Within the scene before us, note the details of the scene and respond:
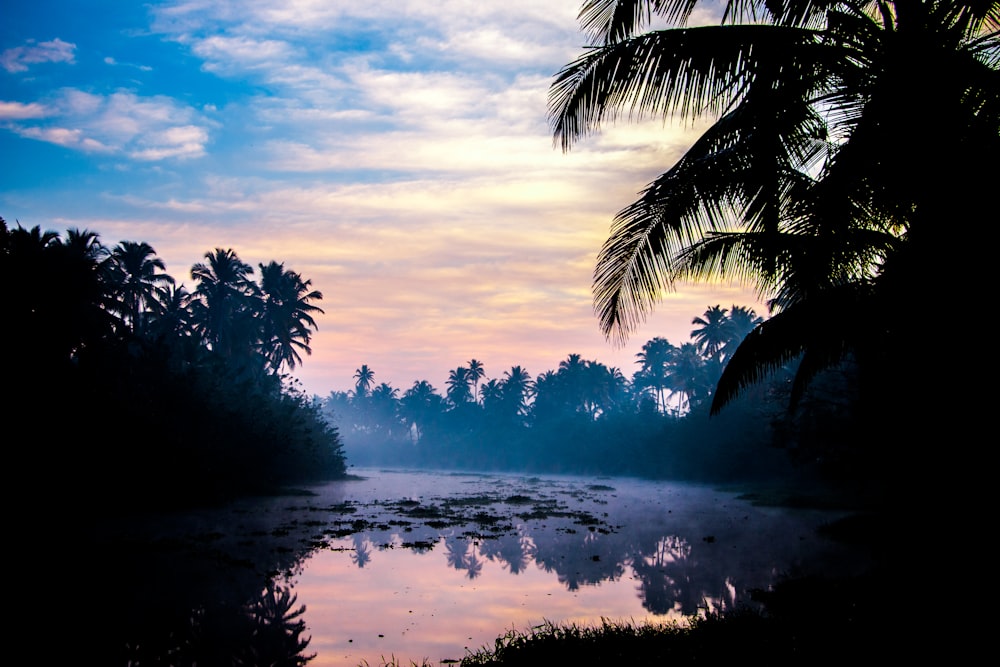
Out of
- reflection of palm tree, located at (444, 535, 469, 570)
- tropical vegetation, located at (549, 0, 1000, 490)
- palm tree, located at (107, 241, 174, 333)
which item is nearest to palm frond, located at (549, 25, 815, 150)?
tropical vegetation, located at (549, 0, 1000, 490)

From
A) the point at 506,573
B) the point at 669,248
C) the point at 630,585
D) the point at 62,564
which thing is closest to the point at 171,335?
the point at 62,564

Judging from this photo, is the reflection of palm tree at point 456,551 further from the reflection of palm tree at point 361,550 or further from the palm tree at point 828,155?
the palm tree at point 828,155

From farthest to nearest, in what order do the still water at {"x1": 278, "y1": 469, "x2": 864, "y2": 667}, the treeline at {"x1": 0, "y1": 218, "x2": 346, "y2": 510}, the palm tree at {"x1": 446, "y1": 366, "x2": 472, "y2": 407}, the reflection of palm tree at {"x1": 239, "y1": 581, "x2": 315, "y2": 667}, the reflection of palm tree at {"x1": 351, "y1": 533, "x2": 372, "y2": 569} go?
the palm tree at {"x1": 446, "y1": 366, "x2": 472, "y2": 407}
the treeline at {"x1": 0, "y1": 218, "x2": 346, "y2": 510}
the reflection of palm tree at {"x1": 351, "y1": 533, "x2": 372, "y2": 569}
the still water at {"x1": 278, "y1": 469, "x2": 864, "y2": 667}
the reflection of palm tree at {"x1": 239, "y1": 581, "x2": 315, "y2": 667}

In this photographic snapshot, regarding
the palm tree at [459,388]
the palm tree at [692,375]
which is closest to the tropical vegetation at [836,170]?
the palm tree at [692,375]

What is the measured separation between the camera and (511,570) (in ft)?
44.3

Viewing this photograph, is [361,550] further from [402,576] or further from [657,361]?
[657,361]

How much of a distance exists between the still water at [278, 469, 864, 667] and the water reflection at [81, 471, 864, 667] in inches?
1.9

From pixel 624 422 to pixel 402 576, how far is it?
2377 inches

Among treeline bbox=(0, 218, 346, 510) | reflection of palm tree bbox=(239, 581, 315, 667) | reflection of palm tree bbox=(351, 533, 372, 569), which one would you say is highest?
treeline bbox=(0, 218, 346, 510)

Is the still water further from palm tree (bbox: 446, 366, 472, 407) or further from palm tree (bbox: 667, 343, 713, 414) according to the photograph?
palm tree (bbox: 446, 366, 472, 407)

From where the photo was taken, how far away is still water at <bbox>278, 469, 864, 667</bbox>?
29.4 ft

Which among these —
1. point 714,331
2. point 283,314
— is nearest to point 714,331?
point 714,331

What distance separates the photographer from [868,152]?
5395 mm

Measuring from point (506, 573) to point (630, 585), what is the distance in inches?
113
